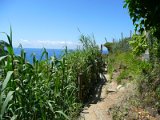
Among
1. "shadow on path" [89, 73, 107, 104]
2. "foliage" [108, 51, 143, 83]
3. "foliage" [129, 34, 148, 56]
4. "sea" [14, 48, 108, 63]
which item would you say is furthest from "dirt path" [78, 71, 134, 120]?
"sea" [14, 48, 108, 63]

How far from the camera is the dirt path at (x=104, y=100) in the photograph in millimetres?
6105

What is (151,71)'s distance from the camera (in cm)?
688

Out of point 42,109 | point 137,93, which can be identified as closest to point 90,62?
point 137,93

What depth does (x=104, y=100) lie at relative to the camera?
7430 mm

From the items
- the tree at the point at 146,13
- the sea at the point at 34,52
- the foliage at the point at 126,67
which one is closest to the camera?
the sea at the point at 34,52

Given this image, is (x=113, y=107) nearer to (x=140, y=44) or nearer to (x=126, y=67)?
(x=140, y=44)

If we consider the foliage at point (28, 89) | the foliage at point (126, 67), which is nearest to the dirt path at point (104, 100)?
the foliage at point (126, 67)

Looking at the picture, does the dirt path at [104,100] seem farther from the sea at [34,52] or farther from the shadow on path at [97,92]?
the sea at [34,52]

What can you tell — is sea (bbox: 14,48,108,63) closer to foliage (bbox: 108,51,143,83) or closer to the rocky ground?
the rocky ground

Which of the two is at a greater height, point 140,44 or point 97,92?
point 140,44

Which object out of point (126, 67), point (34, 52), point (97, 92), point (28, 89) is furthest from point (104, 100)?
point (28, 89)

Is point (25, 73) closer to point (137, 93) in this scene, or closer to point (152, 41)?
point (137, 93)

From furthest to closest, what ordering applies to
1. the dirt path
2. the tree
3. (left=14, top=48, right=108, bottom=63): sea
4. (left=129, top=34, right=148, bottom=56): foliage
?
1. (left=129, top=34, right=148, bottom=56): foliage
2. the dirt path
3. the tree
4. (left=14, top=48, right=108, bottom=63): sea

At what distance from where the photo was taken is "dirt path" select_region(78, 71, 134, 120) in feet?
20.0
